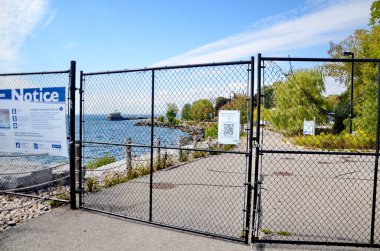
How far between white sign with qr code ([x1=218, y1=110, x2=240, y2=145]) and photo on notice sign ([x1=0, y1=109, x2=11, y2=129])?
4777 millimetres

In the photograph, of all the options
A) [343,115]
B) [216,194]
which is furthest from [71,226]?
[343,115]

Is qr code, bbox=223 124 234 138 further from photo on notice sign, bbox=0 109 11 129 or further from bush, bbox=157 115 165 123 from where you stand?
photo on notice sign, bbox=0 109 11 129

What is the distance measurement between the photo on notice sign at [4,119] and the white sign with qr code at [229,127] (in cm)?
478

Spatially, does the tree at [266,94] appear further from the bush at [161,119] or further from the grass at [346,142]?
the grass at [346,142]

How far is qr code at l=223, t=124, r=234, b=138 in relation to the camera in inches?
199

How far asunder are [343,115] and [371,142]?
12655 millimetres

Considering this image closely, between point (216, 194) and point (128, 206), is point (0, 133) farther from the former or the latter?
point (216, 194)

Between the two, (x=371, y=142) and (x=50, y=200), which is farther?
(x=371, y=142)

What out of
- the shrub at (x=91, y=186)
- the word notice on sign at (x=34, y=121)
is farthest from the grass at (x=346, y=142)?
the word notice on sign at (x=34, y=121)

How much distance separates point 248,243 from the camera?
4.88 m

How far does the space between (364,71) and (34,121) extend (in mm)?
33178

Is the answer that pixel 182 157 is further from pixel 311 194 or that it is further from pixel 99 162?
→ pixel 311 194

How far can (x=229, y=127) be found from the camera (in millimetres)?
5078

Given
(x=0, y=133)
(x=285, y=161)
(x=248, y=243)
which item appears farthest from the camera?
(x=285, y=161)
